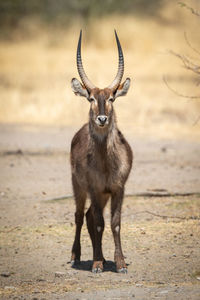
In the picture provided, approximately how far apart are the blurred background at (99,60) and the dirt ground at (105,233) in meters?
5.29

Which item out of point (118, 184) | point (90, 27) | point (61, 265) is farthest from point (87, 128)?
point (90, 27)

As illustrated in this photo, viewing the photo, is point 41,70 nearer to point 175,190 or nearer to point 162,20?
point 162,20

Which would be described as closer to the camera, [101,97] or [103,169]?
[101,97]

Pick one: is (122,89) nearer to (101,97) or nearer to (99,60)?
(101,97)

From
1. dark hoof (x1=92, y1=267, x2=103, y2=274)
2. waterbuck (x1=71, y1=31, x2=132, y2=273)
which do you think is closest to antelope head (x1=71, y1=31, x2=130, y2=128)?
waterbuck (x1=71, y1=31, x2=132, y2=273)

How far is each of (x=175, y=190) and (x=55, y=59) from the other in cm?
1808

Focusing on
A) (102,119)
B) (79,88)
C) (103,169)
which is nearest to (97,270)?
(103,169)

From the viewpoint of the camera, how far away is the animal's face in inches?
312

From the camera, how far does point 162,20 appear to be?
34062mm

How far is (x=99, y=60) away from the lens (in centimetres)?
2864

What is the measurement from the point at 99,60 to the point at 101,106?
823 inches

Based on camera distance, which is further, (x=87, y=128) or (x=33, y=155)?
(x=33, y=155)

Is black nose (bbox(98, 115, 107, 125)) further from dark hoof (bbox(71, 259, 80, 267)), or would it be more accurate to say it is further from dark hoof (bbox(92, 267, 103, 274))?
dark hoof (bbox(71, 259, 80, 267))

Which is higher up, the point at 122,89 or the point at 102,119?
the point at 122,89
